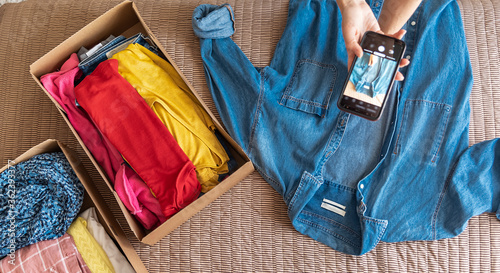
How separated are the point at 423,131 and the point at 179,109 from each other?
2.28 feet

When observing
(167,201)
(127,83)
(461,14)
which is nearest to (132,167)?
(167,201)

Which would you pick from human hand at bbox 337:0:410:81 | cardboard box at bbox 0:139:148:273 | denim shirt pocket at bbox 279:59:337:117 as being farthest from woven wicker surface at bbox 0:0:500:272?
human hand at bbox 337:0:410:81

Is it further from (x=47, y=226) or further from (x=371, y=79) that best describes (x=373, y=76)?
(x=47, y=226)

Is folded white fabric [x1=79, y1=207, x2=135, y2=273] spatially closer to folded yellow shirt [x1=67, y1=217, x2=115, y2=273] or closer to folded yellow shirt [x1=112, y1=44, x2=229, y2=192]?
folded yellow shirt [x1=67, y1=217, x2=115, y2=273]

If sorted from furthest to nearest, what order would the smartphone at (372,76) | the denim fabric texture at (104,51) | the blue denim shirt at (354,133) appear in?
the denim fabric texture at (104,51)
the blue denim shirt at (354,133)
the smartphone at (372,76)

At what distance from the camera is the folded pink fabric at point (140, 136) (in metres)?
1.01

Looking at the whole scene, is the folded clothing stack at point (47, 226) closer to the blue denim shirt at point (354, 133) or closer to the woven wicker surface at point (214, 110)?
the woven wicker surface at point (214, 110)

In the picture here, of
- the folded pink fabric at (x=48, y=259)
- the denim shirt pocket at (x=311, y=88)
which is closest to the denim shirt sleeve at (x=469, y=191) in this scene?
the denim shirt pocket at (x=311, y=88)

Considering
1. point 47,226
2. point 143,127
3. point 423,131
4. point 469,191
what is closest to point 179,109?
point 143,127

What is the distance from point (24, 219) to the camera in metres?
1.01

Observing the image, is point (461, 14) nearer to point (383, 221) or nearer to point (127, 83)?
point (383, 221)

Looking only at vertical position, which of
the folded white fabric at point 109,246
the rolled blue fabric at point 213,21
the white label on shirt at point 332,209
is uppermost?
the rolled blue fabric at point 213,21

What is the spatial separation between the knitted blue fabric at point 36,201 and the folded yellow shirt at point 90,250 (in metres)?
0.03

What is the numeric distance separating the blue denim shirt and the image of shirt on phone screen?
A: 0.16 meters
